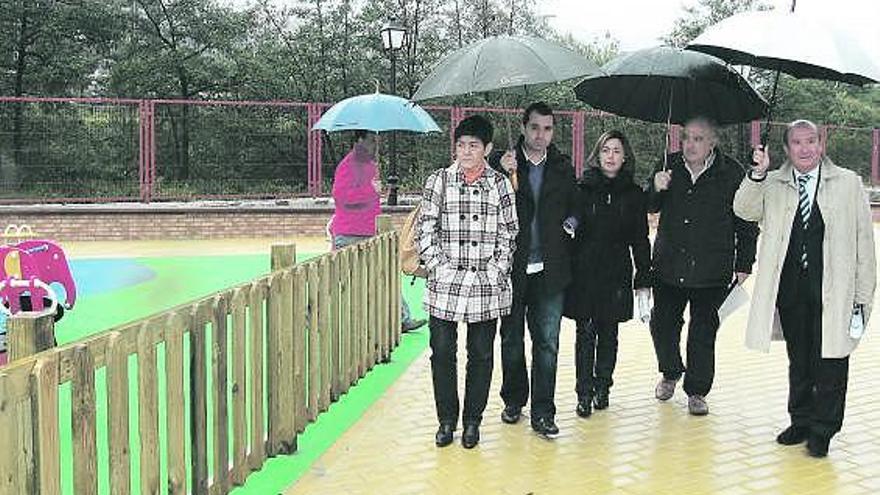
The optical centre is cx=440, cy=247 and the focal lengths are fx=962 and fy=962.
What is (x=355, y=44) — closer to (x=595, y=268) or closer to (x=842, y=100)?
(x=842, y=100)

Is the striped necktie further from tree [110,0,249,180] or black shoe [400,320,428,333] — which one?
tree [110,0,249,180]

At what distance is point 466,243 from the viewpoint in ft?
15.3

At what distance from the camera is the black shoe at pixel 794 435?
196 inches

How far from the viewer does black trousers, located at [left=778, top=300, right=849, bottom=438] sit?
4715mm

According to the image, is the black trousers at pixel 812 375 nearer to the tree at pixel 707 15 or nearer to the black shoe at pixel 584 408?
the black shoe at pixel 584 408

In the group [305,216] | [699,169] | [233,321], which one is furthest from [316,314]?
[305,216]

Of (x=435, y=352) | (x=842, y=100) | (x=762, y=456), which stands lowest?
(x=762, y=456)

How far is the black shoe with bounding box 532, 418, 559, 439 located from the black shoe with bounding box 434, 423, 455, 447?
0.46 m

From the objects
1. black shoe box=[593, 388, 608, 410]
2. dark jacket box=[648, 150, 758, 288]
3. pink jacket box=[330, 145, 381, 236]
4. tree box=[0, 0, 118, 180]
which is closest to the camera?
dark jacket box=[648, 150, 758, 288]

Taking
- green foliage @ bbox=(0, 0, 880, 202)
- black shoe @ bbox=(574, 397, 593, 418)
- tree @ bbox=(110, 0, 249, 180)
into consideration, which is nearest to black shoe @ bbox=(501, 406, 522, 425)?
black shoe @ bbox=(574, 397, 593, 418)

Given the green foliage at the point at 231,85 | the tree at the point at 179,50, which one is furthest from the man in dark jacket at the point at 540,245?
the tree at the point at 179,50

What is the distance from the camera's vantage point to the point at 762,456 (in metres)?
4.78

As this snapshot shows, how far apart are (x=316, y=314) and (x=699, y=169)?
88.3 inches

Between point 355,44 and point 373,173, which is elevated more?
point 355,44
